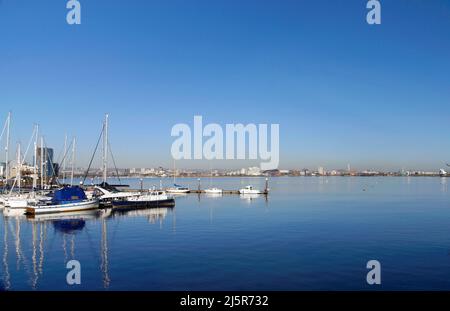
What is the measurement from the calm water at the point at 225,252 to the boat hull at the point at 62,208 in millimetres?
5074

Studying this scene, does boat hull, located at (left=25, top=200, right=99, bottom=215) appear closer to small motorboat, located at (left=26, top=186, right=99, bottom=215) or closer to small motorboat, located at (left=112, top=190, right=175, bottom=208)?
small motorboat, located at (left=26, top=186, right=99, bottom=215)

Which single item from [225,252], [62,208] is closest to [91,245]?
[225,252]

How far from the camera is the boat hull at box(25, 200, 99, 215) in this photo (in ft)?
200

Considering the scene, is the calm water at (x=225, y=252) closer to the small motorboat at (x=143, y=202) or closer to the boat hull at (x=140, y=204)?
the boat hull at (x=140, y=204)

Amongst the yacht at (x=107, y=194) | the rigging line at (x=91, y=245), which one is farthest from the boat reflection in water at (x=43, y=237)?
the yacht at (x=107, y=194)

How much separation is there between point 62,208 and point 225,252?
40.3 meters

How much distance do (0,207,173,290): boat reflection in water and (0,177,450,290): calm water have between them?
0.09 metres

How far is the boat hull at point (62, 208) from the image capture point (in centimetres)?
6103

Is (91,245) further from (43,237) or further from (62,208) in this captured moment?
(62,208)

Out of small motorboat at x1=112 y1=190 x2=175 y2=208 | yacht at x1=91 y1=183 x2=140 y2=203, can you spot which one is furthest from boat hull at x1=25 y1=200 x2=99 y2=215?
yacht at x1=91 y1=183 x2=140 y2=203

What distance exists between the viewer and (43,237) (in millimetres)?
40625

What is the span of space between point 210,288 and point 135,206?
5476cm
